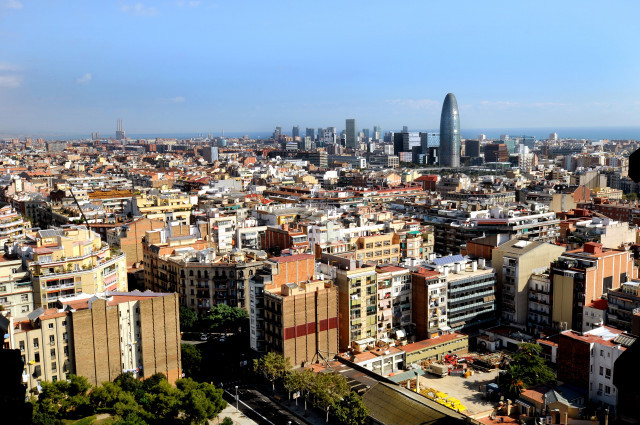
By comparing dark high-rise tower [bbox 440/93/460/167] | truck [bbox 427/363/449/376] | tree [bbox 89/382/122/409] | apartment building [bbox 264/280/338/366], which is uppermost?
dark high-rise tower [bbox 440/93/460/167]

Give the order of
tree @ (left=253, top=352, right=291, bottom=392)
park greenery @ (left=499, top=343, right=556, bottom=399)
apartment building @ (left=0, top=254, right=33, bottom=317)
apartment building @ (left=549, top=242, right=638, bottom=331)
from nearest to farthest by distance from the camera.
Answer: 1. park greenery @ (left=499, top=343, right=556, bottom=399)
2. tree @ (left=253, top=352, right=291, bottom=392)
3. apartment building @ (left=0, top=254, right=33, bottom=317)
4. apartment building @ (left=549, top=242, right=638, bottom=331)

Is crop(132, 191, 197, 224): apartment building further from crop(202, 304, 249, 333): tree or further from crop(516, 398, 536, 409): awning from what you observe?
crop(516, 398, 536, 409): awning

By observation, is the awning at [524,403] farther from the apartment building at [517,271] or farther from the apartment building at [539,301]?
the apartment building at [517,271]

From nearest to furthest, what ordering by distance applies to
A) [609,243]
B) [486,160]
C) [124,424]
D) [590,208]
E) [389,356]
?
1. [124,424]
2. [389,356]
3. [609,243]
4. [590,208]
5. [486,160]

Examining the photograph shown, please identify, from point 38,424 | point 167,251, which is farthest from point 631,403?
point 167,251

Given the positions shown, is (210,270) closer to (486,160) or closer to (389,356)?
(389,356)

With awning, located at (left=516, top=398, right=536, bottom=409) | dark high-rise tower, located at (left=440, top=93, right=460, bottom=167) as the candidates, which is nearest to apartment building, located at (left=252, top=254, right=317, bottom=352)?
awning, located at (left=516, top=398, right=536, bottom=409)
